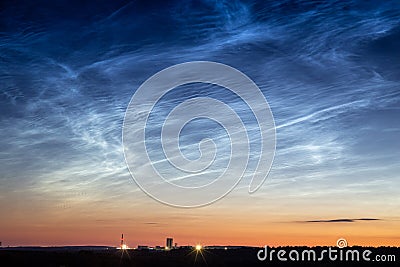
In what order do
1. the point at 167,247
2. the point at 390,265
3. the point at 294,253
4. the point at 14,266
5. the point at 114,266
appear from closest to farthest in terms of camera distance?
the point at 14,266 < the point at 114,266 < the point at 390,265 < the point at 294,253 < the point at 167,247

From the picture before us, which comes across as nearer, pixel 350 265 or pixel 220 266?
pixel 220 266

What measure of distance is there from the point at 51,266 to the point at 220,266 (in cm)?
2158

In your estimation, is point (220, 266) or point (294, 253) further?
point (294, 253)

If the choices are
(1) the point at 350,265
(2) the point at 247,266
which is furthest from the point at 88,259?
(1) the point at 350,265

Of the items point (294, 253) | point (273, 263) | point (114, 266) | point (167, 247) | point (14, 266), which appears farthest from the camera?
point (167, 247)

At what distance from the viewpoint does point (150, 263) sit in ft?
209

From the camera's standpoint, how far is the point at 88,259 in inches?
2363

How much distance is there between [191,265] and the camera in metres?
61.5

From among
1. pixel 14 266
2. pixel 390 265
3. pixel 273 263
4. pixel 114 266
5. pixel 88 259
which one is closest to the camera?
pixel 14 266

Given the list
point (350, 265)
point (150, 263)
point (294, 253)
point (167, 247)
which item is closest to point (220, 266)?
point (150, 263)

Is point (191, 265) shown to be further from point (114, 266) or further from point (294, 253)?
point (294, 253)

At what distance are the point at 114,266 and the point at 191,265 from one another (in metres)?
10.9

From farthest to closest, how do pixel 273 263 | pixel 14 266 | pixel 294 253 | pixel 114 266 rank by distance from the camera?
pixel 294 253 → pixel 273 263 → pixel 114 266 → pixel 14 266

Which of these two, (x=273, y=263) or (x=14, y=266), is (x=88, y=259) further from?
(x=273, y=263)
